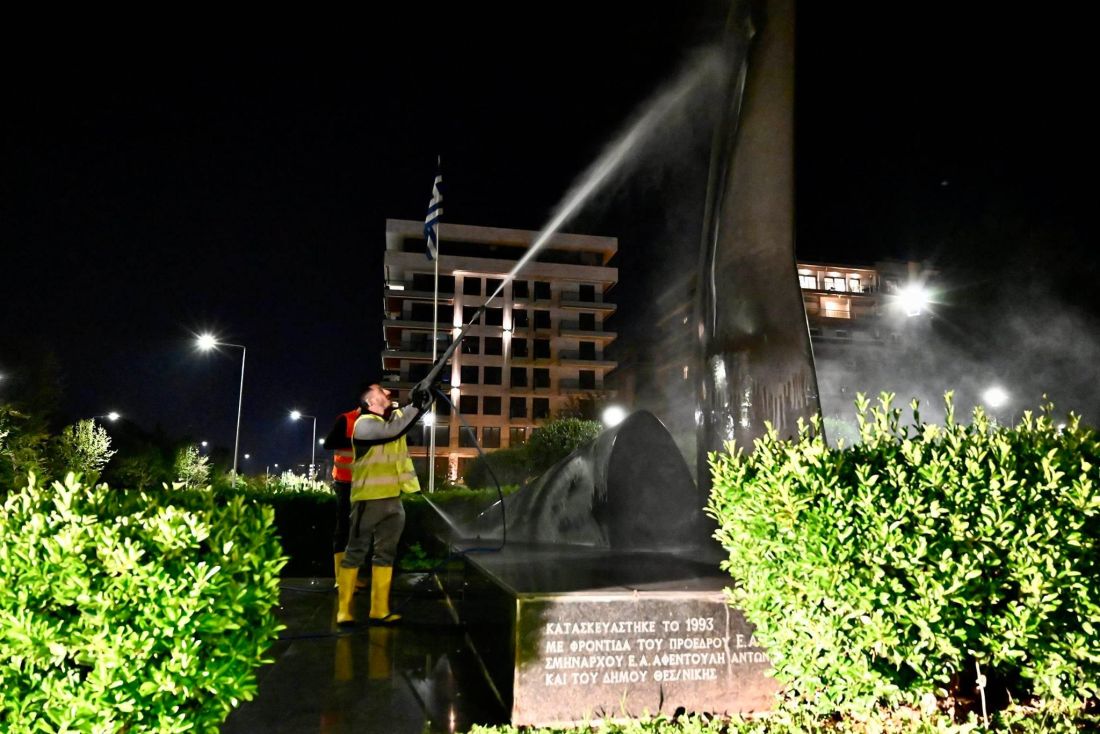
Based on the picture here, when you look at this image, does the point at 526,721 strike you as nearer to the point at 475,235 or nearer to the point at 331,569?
the point at 331,569

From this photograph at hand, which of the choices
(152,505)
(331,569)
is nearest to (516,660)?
(152,505)

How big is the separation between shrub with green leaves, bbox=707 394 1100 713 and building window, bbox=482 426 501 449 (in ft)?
207

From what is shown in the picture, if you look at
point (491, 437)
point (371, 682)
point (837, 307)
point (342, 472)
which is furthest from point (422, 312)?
point (371, 682)

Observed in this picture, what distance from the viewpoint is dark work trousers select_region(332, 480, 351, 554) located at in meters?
8.62

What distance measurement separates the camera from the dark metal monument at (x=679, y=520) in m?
3.92

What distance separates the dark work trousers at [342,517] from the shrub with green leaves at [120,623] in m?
5.78

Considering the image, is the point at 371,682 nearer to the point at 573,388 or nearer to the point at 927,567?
the point at 927,567

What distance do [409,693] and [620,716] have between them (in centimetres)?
150

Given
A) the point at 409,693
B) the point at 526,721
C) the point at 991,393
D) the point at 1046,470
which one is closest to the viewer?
the point at 1046,470

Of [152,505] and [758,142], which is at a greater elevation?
[758,142]

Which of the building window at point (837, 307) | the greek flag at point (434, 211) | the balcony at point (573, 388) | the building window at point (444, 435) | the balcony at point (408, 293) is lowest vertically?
the building window at point (444, 435)

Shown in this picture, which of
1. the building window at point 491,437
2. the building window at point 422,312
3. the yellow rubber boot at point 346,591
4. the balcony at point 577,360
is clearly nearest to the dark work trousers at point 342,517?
the yellow rubber boot at point 346,591

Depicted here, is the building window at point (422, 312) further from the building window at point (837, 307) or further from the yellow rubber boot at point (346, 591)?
the yellow rubber boot at point (346, 591)

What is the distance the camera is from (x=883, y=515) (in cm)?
328
